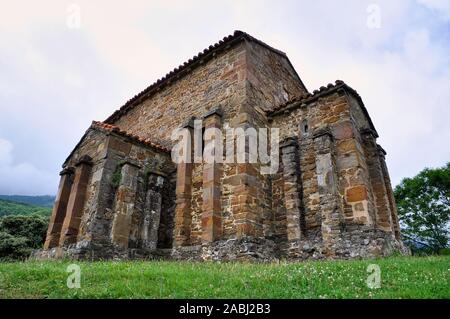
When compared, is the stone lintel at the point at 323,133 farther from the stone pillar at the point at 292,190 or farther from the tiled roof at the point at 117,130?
the tiled roof at the point at 117,130

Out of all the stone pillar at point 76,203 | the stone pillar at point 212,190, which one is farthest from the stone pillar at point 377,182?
the stone pillar at point 76,203

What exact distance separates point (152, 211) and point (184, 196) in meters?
1.17

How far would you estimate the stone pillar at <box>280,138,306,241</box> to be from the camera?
928 cm

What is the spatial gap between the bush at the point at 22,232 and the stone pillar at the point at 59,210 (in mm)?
8268

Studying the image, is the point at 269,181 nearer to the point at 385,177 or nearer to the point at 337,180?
the point at 337,180

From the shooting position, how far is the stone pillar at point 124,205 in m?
9.52

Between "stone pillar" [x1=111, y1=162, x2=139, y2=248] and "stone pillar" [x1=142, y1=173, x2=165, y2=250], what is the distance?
556mm

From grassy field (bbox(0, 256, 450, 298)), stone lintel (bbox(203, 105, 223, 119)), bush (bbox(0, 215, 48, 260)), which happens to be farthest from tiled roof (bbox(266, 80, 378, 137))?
bush (bbox(0, 215, 48, 260))

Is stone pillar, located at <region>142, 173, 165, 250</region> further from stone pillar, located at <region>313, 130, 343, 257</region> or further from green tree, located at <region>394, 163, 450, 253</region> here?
green tree, located at <region>394, 163, 450, 253</region>

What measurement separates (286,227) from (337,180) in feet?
6.74

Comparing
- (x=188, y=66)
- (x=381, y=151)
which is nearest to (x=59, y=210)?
(x=188, y=66)

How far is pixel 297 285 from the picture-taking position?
16.2ft
